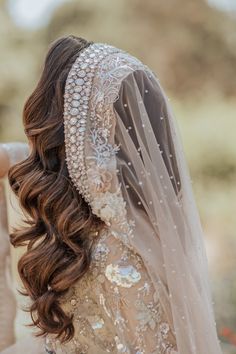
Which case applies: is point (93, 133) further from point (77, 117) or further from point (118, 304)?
point (118, 304)

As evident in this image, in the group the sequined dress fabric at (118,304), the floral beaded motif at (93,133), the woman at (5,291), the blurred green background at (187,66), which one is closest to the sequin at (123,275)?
the sequined dress fabric at (118,304)

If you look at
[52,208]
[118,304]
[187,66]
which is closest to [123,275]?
[118,304]

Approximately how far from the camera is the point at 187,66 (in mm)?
5633

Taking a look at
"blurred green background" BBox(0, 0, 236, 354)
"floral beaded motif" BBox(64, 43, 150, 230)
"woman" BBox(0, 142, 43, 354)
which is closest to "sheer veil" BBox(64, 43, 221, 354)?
"floral beaded motif" BBox(64, 43, 150, 230)

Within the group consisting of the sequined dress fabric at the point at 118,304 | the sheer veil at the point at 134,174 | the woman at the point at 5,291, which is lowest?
the woman at the point at 5,291

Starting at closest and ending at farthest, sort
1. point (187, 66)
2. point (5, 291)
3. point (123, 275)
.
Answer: point (123, 275)
point (5, 291)
point (187, 66)

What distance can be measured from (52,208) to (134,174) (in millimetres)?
230

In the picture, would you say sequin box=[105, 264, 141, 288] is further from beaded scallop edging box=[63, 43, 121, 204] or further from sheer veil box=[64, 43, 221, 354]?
beaded scallop edging box=[63, 43, 121, 204]

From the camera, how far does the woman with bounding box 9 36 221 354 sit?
1.70 meters

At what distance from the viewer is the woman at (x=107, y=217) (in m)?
1.70

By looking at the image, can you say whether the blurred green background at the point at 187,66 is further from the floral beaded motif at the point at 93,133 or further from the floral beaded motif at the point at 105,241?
the floral beaded motif at the point at 93,133

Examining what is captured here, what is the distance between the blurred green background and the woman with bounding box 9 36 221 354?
10.4 feet

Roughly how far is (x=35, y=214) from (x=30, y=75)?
4301 mm

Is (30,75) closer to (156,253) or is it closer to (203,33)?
(203,33)
